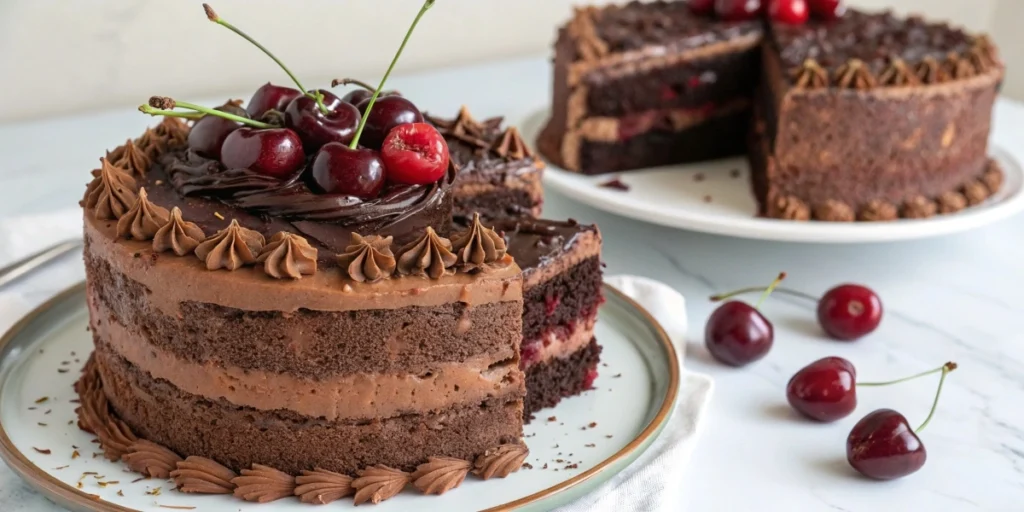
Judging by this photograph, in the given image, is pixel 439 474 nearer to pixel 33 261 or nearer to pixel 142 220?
pixel 142 220

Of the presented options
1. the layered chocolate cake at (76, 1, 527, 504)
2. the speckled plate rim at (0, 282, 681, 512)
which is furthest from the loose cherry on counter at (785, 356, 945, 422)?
the layered chocolate cake at (76, 1, 527, 504)

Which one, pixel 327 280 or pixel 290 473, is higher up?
pixel 327 280

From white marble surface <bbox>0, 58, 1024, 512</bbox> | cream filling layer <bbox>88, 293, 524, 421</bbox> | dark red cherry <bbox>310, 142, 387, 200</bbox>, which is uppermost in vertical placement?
dark red cherry <bbox>310, 142, 387, 200</bbox>

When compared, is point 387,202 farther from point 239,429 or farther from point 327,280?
point 239,429

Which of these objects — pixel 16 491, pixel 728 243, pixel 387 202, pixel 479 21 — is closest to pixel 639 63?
pixel 728 243

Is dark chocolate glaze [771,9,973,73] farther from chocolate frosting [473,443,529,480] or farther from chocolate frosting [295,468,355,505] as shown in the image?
chocolate frosting [295,468,355,505]

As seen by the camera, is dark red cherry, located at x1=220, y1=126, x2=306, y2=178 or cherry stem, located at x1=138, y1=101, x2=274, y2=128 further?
dark red cherry, located at x1=220, y1=126, x2=306, y2=178

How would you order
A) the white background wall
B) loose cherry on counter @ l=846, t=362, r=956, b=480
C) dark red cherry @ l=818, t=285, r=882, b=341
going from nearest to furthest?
loose cherry on counter @ l=846, t=362, r=956, b=480 < dark red cherry @ l=818, t=285, r=882, b=341 < the white background wall

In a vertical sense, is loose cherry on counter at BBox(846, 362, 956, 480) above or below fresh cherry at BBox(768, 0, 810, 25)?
below
